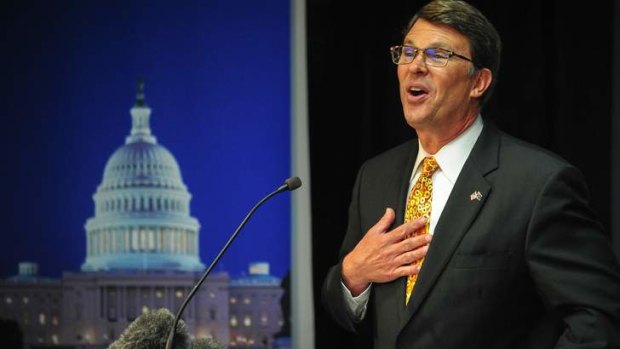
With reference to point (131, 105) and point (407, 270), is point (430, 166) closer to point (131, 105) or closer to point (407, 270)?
point (407, 270)

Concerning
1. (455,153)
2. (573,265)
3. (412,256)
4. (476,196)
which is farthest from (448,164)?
(573,265)

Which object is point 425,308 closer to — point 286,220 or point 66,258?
point 286,220

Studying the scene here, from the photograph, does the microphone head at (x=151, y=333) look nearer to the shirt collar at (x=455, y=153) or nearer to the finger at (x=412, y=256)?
the finger at (x=412, y=256)

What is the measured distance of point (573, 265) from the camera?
1.89 meters

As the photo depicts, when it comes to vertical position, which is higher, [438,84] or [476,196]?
[438,84]

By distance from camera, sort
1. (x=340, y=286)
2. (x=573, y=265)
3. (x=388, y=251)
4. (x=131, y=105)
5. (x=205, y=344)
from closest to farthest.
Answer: (x=573, y=265), (x=205, y=344), (x=388, y=251), (x=340, y=286), (x=131, y=105)

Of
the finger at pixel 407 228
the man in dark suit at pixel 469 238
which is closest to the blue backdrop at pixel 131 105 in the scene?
the man in dark suit at pixel 469 238

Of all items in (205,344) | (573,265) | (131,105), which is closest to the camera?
(573,265)

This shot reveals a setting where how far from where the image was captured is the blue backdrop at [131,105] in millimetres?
4371

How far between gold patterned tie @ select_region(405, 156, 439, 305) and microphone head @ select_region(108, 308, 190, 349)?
559mm

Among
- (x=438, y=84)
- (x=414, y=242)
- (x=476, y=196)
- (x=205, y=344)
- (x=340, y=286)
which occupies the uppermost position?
(x=438, y=84)

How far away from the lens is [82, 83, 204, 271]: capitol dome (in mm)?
4363

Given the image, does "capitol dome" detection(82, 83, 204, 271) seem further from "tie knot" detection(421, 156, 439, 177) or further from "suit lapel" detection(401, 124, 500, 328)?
"suit lapel" detection(401, 124, 500, 328)

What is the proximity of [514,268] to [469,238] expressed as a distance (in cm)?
12
